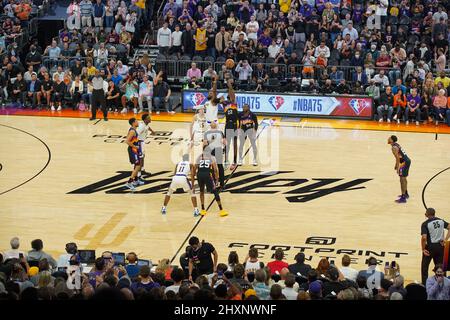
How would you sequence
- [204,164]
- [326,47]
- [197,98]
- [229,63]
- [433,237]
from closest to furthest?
1. [433,237]
2. [204,164]
3. [197,98]
4. [229,63]
5. [326,47]

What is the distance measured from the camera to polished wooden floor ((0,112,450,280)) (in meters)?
20.5

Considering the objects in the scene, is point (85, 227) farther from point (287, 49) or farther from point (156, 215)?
point (287, 49)

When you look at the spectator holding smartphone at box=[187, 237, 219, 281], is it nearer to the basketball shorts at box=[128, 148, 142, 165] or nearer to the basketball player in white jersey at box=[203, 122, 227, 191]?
the basketball player in white jersey at box=[203, 122, 227, 191]

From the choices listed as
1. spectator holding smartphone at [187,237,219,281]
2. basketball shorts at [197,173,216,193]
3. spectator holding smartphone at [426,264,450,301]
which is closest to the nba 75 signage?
basketball shorts at [197,173,216,193]

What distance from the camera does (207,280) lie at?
570 inches

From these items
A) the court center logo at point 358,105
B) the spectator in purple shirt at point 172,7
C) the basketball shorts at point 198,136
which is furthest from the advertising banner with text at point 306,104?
the basketball shorts at point 198,136

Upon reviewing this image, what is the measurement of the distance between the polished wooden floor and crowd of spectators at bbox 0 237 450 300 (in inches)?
111

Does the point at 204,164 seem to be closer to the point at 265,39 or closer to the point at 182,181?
the point at 182,181

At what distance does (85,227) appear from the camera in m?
21.3

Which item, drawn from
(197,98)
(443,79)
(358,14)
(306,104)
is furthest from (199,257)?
(358,14)

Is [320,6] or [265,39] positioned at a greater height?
[320,6]

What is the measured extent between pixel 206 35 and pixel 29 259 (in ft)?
66.1

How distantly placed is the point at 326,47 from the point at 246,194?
38.8ft
